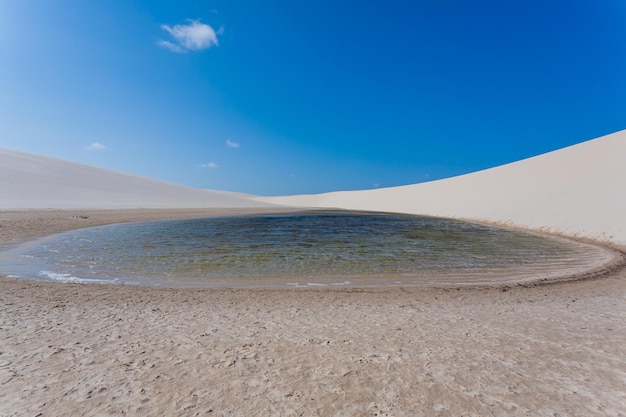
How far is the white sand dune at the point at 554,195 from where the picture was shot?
2016 cm

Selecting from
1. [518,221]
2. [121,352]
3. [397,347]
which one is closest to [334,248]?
[397,347]

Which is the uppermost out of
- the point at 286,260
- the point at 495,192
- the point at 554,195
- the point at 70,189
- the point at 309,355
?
the point at 495,192

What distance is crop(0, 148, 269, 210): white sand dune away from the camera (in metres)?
37.5

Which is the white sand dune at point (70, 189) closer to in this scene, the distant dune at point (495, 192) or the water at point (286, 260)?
the distant dune at point (495, 192)

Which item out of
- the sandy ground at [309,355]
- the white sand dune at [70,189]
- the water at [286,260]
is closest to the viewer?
the sandy ground at [309,355]

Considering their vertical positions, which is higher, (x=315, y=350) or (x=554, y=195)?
(x=554, y=195)

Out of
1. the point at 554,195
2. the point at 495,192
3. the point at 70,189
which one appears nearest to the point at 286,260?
the point at 554,195

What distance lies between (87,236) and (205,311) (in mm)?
15236

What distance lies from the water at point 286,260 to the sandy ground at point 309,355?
200cm

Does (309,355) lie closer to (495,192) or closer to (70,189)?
(495,192)

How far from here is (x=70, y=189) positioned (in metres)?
45.9

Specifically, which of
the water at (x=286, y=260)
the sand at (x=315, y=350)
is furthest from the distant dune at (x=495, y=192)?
the sand at (x=315, y=350)

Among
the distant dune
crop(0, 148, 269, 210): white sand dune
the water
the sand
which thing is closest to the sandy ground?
the sand

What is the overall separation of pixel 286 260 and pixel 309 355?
7.71 m
